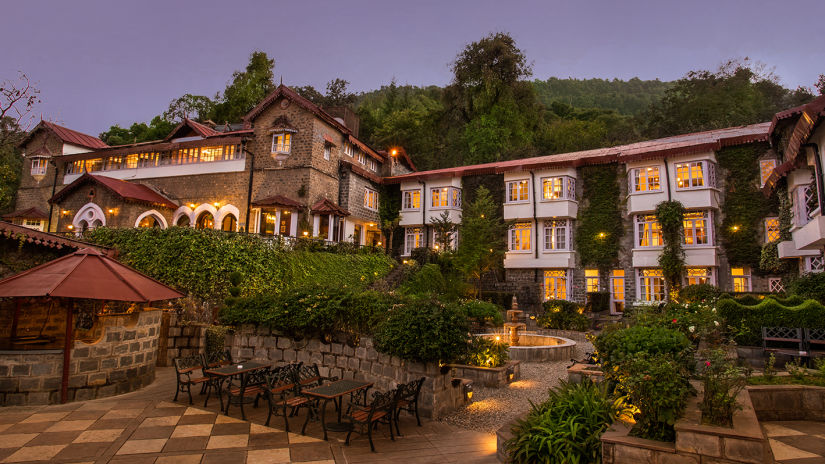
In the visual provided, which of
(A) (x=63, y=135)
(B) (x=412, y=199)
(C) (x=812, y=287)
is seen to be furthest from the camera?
(A) (x=63, y=135)

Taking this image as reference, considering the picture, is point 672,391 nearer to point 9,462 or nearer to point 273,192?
point 9,462

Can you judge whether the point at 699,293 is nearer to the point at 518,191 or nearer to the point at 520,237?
the point at 520,237

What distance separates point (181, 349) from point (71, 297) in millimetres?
5090

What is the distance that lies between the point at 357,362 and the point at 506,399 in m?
3.25

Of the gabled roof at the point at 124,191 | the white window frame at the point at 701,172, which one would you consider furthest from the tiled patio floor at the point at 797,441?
the gabled roof at the point at 124,191

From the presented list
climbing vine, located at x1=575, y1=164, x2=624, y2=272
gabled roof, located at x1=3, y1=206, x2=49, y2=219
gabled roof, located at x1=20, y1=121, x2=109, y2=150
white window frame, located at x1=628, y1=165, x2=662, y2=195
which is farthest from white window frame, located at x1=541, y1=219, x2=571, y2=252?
gabled roof, located at x1=20, y1=121, x2=109, y2=150

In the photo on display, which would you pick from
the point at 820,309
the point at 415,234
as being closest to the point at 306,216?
the point at 415,234

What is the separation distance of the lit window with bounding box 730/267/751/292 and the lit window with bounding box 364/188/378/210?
20221mm

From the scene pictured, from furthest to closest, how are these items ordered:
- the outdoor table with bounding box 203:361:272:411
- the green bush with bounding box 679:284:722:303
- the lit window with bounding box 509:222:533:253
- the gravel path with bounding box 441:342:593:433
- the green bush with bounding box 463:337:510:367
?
the lit window with bounding box 509:222:533:253
the green bush with bounding box 679:284:722:303
the green bush with bounding box 463:337:510:367
the outdoor table with bounding box 203:361:272:411
the gravel path with bounding box 441:342:593:433

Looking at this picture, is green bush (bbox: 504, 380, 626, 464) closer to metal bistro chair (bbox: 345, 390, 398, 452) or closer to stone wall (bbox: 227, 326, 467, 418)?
metal bistro chair (bbox: 345, 390, 398, 452)

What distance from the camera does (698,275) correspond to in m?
21.4

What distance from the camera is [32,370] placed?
833cm

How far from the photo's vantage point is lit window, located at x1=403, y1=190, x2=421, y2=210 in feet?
94.8

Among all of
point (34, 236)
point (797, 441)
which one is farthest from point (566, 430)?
point (34, 236)
